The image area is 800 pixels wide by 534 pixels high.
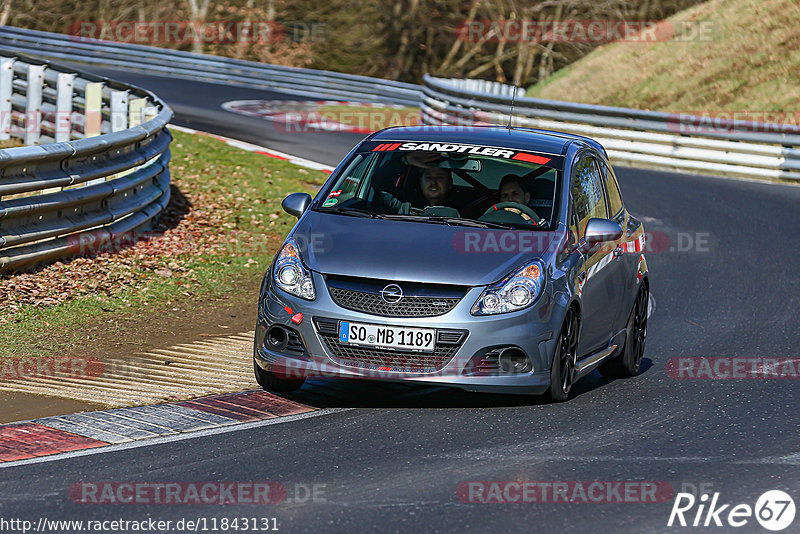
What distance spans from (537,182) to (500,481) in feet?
9.41

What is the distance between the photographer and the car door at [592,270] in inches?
315

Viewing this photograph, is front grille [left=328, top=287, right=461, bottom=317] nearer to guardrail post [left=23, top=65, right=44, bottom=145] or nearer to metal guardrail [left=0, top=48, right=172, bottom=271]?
metal guardrail [left=0, top=48, right=172, bottom=271]

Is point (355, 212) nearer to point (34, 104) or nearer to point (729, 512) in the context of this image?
point (729, 512)

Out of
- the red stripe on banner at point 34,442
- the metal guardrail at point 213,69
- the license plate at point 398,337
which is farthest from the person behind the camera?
the metal guardrail at point 213,69

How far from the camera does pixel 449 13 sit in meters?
49.0

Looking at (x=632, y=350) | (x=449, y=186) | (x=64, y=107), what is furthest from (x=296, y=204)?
(x=64, y=107)

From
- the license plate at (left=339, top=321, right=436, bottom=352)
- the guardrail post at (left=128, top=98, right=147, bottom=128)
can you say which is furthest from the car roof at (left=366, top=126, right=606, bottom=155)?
the guardrail post at (left=128, top=98, right=147, bottom=128)

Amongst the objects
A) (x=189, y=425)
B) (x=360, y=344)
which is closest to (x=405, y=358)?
(x=360, y=344)

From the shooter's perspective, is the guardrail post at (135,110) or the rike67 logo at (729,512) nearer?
the rike67 logo at (729,512)

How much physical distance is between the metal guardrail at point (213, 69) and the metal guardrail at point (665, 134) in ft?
24.7

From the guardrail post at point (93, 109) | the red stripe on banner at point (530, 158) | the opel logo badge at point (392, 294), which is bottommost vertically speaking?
the guardrail post at point (93, 109)

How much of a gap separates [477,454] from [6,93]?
15.0 metres

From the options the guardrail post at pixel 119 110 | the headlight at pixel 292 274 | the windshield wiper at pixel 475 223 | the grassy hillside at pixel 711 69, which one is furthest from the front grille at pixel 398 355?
the grassy hillside at pixel 711 69

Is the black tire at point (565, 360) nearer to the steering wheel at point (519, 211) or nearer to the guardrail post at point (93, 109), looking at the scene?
the steering wheel at point (519, 211)
